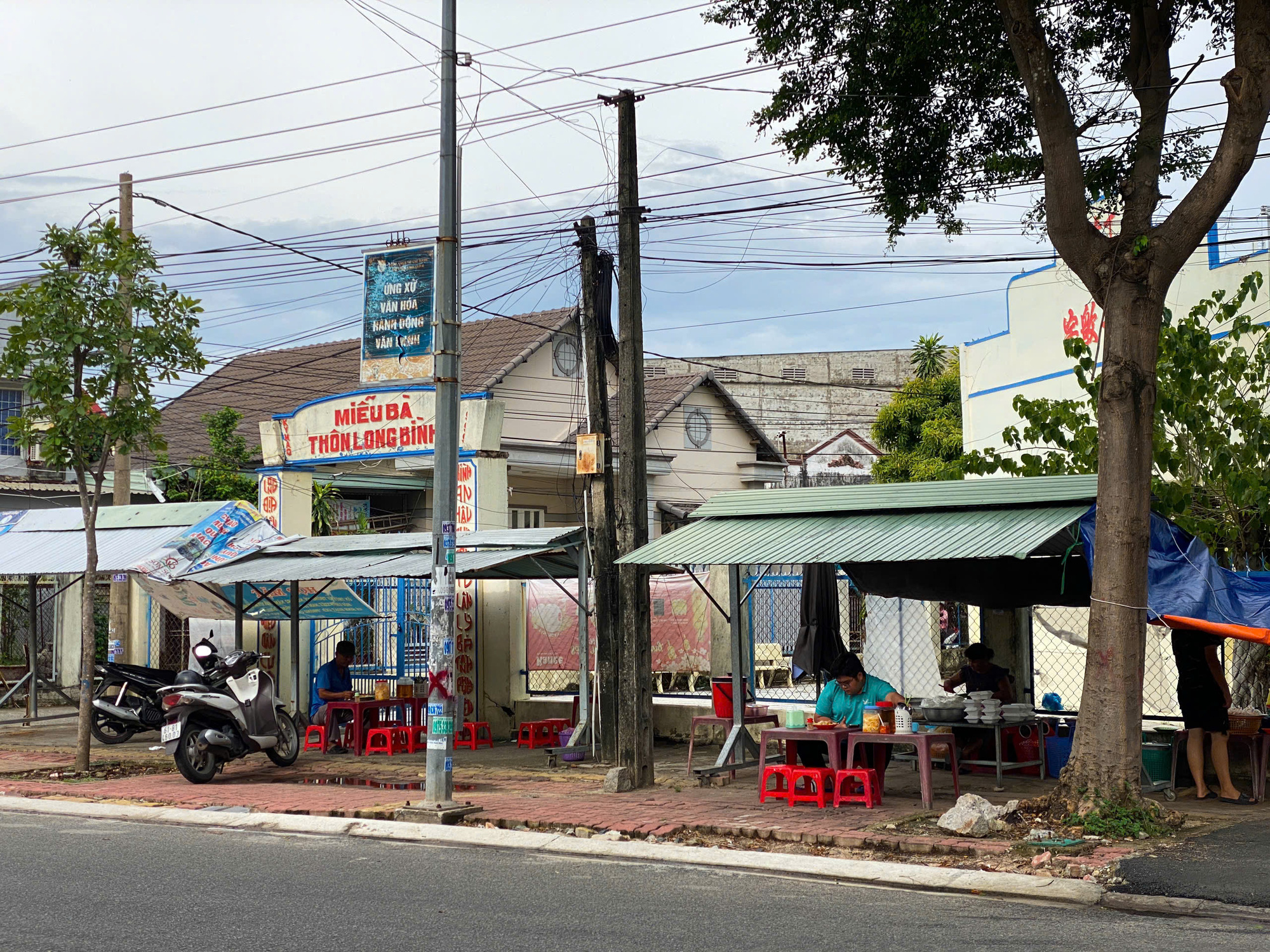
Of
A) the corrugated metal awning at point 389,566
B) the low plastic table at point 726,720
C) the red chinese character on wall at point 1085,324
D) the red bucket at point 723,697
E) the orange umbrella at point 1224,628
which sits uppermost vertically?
the red chinese character on wall at point 1085,324

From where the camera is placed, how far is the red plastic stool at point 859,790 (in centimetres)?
1112

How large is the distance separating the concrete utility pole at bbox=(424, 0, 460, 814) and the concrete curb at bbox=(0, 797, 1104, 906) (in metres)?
0.81

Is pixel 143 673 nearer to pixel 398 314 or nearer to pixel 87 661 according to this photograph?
pixel 87 661

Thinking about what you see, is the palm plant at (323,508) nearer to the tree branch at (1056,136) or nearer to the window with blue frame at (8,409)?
the window with blue frame at (8,409)

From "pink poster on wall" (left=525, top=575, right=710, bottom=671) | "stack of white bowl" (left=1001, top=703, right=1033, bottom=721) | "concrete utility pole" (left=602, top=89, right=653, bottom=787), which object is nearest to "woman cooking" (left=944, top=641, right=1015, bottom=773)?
"stack of white bowl" (left=1001, top=703, right=1033, bottom=721)

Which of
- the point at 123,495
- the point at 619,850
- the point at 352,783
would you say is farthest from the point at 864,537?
the point at 123,495

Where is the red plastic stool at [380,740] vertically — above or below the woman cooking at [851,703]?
below

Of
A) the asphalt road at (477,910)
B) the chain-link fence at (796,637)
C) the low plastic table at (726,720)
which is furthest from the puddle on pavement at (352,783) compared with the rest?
the chain-link fence at (796,637)

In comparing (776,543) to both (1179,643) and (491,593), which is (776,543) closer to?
(1179,643)

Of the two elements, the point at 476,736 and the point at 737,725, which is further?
the point at 476,736

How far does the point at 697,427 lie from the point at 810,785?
84.2 feet

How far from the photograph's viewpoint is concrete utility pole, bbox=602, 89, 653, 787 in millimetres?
12539

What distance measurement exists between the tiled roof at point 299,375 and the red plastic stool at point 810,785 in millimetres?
20038

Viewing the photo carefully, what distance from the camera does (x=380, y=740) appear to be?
16172 mm
